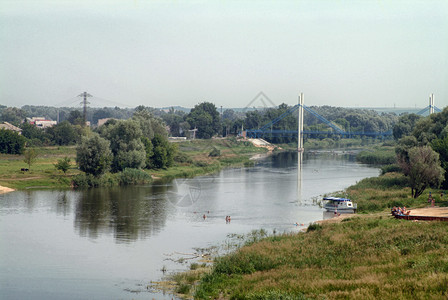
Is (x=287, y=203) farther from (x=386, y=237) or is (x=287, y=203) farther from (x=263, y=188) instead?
(x=386, y=237)

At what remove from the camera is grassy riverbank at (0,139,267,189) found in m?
39.3

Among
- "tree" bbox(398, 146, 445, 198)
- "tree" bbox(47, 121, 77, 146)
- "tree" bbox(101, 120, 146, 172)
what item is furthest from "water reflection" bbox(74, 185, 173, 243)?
"tree" bbox(47, 121, 77, 146)

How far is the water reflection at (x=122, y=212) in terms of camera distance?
25172 millimetres

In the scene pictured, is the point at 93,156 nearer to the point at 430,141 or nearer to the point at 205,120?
the point at 430,141

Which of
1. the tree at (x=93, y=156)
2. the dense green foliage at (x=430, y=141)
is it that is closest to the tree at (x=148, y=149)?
the tree at (x=93, y=156)

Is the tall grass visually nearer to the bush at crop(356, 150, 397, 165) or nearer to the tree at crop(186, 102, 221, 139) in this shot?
the bush at crop(356, 150, 397, 165)

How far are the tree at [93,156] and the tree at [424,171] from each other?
72.2ft

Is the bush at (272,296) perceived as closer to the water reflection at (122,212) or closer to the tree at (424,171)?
the water reflection at (122,212)

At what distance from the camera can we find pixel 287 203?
111 ft

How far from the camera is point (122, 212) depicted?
2973 cm

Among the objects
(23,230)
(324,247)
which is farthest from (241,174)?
(324,247)

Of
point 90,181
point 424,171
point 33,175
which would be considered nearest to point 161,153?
point 90,181

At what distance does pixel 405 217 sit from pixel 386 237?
4643 millimetres

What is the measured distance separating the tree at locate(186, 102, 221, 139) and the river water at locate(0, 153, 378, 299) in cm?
4803
